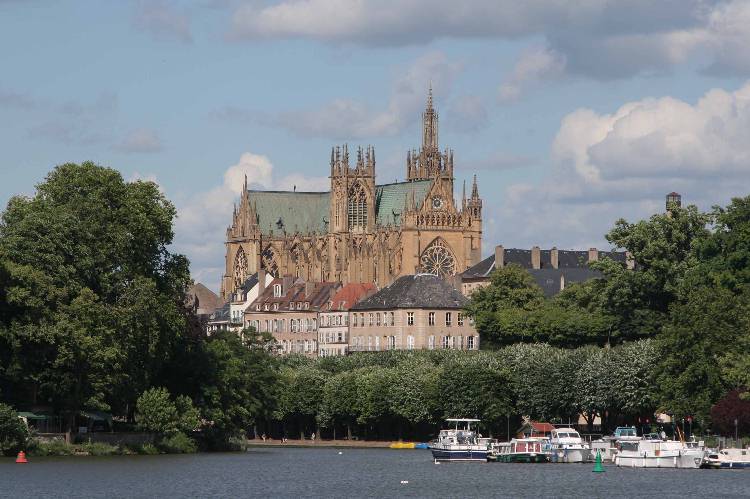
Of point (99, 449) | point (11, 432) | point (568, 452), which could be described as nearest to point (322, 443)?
point (568, 452)

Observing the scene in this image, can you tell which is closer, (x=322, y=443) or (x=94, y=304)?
(x=94, y=304)

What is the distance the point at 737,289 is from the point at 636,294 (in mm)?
31216

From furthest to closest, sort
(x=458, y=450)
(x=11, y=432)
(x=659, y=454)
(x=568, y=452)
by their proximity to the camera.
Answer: (x=458, y=450) < (x=568, y=452) < (x=659, y=454) < (x=11, y=432)

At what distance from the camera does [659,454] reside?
135500 millimetres

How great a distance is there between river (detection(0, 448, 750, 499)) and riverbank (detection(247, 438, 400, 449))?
41308mm

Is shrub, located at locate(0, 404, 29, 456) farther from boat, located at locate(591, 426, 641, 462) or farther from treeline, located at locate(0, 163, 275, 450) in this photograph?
boat, located at locate(591, 426, 641, 462)

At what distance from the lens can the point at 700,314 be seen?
144 m

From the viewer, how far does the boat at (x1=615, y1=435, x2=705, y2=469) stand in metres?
134

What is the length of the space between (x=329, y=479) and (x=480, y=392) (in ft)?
179

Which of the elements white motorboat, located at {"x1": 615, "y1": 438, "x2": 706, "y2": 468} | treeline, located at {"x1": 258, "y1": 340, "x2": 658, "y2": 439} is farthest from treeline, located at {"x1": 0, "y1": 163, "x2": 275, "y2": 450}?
treeline, located at {"x1": 258, "y1": 340, "x2": 658, "y2": 439}

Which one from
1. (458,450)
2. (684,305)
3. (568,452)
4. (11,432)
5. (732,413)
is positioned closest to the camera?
(11,432)

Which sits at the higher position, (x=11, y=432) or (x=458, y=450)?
(x=458, y=450)

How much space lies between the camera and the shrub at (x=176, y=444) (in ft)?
→ 470

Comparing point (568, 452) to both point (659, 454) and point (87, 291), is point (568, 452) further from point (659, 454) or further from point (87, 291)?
point (87, 291)
